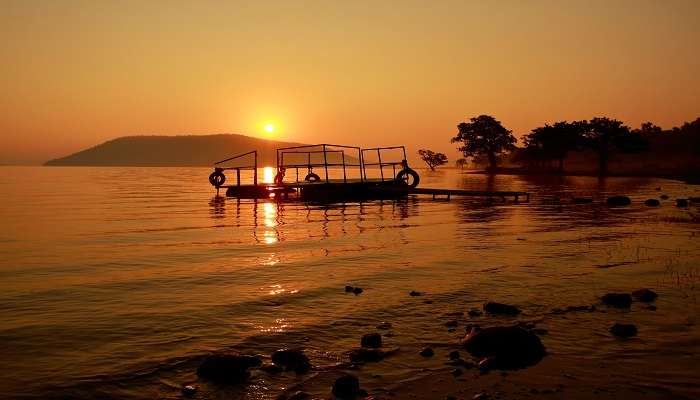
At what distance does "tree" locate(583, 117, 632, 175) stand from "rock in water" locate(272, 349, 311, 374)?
307 feet

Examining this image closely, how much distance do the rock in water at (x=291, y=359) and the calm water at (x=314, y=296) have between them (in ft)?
0.86

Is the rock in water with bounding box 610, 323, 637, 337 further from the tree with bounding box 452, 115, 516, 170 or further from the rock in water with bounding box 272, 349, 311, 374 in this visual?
the tree with bounding box 452, 115, 516, 170

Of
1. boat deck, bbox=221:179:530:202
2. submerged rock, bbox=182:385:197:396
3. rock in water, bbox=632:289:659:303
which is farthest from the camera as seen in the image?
boat deck, bbox=221:179:530:202

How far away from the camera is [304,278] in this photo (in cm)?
1314

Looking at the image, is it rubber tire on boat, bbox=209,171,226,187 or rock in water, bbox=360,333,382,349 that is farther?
rubber tire on boat, bbox=209,171,226,187

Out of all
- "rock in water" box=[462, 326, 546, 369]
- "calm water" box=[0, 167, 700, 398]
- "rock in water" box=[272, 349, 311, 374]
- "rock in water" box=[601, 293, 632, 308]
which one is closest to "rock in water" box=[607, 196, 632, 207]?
"calm water" box=[0, 167, 700, 398]

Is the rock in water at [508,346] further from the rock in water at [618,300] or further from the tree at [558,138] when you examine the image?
the tree at [558,138]

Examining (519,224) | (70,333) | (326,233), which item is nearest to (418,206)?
(519,224)

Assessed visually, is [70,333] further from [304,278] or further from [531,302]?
[531,302]

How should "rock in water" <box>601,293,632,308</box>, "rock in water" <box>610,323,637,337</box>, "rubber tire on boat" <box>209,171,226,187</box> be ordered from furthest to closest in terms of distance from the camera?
"rubber tire on boat" <box>209,171,226,187</box> → "rock in water" <box>601,293,632,308</box> → "rock in water" <box>610,323,637,337</box>

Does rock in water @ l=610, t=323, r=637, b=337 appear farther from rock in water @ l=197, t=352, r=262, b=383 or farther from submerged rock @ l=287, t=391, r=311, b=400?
rock in water @ l=197, t=352, r=262, b=383

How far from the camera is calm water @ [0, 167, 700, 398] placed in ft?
23.6

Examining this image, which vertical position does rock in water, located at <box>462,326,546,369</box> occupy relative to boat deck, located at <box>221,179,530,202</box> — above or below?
below

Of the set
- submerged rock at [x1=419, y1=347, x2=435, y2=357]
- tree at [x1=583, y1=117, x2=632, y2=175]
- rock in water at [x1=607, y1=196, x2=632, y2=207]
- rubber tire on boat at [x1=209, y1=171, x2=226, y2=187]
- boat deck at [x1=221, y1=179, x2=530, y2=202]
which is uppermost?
tree at [x1=583, y1=117, x2=632, y2=175]
